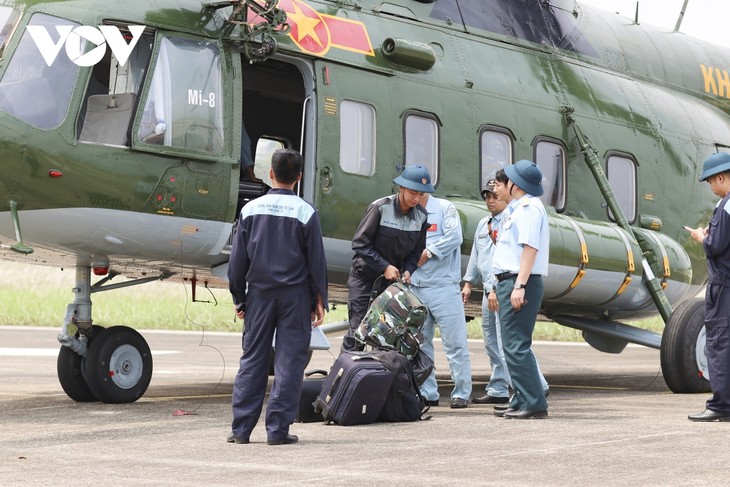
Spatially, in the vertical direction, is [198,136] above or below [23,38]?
below

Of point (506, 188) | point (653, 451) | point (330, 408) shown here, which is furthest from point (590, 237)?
point (653, 451)

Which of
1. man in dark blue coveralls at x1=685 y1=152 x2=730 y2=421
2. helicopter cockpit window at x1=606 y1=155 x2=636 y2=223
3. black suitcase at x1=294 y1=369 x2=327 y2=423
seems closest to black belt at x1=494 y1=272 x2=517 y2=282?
man in dark blue coveralls at x1=685 y1=152 x2=730 y2=421

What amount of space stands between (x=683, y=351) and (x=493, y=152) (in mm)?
2744

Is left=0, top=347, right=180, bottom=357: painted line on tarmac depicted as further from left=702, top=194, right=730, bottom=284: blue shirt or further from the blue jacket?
left=702, top=194, right=730, bottom=284: blue shirt

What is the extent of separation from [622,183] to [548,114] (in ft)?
4.52

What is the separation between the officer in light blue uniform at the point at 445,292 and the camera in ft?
33.5

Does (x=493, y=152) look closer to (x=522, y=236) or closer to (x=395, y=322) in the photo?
(x=522, y=236)

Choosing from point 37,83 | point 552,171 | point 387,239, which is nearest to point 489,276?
point 387,239

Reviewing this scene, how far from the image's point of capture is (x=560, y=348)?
75.8 feet

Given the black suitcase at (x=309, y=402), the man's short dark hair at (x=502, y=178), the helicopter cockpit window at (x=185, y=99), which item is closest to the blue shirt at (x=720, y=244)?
the man's short dark hair at (x=502, y=178)

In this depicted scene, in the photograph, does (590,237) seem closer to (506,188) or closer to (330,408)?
(506,188)

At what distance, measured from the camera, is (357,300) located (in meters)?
9.65

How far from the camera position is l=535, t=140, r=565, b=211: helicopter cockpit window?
12664mm

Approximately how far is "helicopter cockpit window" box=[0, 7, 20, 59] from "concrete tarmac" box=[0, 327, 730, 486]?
9.51 feet
